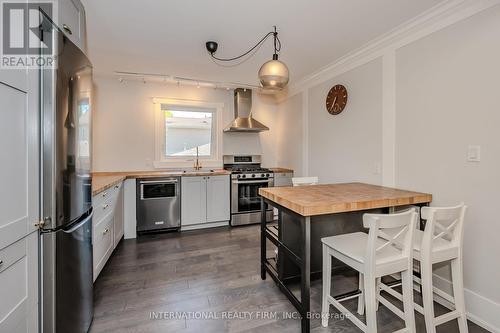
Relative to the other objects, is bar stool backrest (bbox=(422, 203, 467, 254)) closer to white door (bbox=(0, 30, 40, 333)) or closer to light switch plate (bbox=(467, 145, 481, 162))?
light switch plate (bbox=(467, 145, 481, 162))

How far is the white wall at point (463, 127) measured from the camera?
162cm

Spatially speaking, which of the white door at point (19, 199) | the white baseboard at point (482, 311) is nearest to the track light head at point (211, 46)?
the white door at point (19, 199)

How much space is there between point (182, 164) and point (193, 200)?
0.85m

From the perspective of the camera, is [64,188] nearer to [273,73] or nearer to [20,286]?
[20,286]

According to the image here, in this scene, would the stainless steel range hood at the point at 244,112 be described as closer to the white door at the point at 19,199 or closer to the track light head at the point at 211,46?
the track light head at the point at 211,46

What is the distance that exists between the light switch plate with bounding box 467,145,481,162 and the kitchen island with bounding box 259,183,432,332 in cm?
42

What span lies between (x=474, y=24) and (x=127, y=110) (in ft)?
14.3

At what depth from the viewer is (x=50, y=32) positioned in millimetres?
1144

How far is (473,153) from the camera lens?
1.72 meters

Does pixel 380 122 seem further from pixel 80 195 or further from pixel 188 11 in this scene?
pixel 80 195

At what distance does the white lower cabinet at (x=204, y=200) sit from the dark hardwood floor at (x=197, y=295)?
0.69m

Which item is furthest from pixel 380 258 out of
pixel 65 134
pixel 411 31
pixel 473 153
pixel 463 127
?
pixel 411 31

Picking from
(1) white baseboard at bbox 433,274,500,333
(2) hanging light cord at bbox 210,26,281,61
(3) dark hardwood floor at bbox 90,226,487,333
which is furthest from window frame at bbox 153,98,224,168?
(1) white baseboard at bbox 433,274,500,333

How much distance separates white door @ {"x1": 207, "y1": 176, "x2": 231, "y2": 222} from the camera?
149 inches
